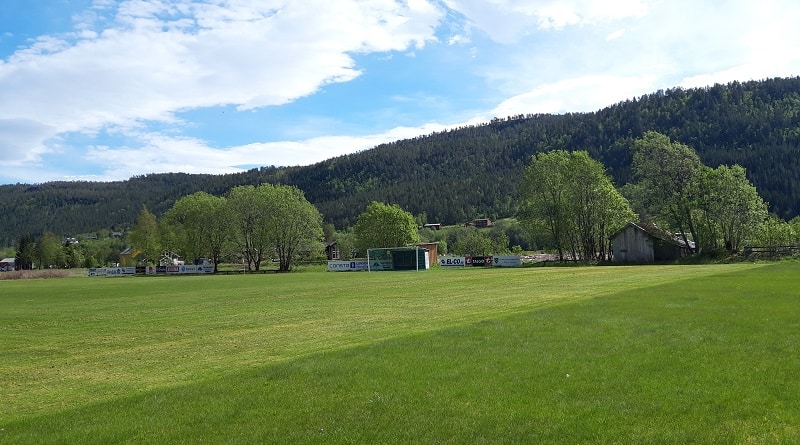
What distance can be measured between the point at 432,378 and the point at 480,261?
3237 inches

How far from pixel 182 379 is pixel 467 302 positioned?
16.1m

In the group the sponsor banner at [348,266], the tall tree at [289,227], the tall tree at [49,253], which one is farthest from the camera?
the tall tree at [49,253]

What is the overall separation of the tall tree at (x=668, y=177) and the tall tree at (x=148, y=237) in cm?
8973

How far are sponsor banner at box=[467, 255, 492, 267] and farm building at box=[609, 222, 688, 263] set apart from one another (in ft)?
62.4

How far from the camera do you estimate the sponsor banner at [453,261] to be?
93000mm

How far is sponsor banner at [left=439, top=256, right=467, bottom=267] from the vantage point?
305ft

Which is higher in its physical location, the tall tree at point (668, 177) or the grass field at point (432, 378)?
the tall tree at point (668, 177)

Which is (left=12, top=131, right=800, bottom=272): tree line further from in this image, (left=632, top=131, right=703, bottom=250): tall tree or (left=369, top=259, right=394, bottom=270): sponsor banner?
(left=369, top=259, right=394, bottom=270): sponsor banner

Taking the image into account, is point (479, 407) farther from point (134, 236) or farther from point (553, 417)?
point (134, 236)

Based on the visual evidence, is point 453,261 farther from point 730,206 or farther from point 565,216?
point 730,206

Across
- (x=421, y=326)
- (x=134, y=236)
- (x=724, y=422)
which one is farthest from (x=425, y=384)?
(x=134, y=236)

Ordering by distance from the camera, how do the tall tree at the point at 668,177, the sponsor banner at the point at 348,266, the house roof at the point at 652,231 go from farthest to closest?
1. the sponsor banner at the point at 348,266
2. the house roof at the point at 652,231
3. the tall tree at the point at 668,177

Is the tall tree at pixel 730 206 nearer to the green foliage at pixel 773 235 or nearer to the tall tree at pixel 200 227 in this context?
the green foliage at pixel 773 235

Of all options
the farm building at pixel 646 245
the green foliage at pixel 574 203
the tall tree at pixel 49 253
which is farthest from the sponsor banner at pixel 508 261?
the tall tree at pixel 49 253
